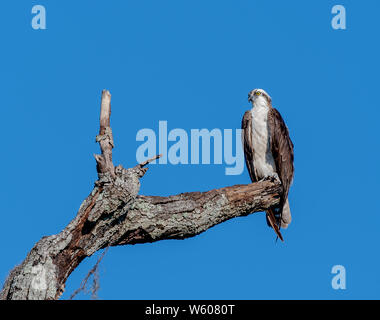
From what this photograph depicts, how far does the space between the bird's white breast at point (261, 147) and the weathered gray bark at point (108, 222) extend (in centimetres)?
250

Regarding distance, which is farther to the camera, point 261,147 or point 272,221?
point 261,147

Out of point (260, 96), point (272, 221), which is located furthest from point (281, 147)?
point (272, 221)

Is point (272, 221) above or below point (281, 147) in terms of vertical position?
below

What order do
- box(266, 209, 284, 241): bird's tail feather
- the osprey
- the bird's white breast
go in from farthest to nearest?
1. the bird's white breast
2. the osprey
3. box(266, 209, 284, 241): bird's tail feather

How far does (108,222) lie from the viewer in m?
6.24

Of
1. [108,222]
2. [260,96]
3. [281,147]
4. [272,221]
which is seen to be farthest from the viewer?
[260,96]

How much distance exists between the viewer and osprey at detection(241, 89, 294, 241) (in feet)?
30.5

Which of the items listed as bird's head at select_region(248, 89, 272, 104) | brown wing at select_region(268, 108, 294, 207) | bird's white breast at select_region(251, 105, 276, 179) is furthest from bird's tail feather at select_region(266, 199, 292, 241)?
bird's head at select_region(248, 89, 272, 104)

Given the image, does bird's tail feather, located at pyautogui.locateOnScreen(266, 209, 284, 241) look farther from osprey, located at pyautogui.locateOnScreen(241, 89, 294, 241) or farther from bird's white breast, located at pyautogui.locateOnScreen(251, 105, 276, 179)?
bird's white breast, located at pyautogui.locateOnScreen(251, 105, 276, 179)

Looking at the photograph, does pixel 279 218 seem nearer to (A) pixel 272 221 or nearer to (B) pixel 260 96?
(A) pixel 272 221

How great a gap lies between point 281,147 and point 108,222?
13.3ft

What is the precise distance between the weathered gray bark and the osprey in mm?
2326

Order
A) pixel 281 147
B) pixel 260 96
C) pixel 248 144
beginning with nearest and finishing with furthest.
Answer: pixel 281 147
pixel 248 144
pixel 260 96
